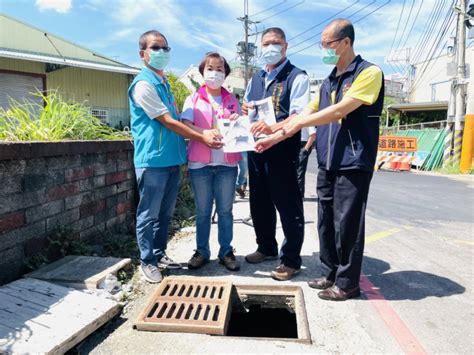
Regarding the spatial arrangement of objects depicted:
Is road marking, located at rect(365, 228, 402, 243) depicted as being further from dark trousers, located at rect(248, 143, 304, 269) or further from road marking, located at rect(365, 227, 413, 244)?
dark trousers, located at rect(248, 143, 304, 269)

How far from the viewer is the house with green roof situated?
1086 cm

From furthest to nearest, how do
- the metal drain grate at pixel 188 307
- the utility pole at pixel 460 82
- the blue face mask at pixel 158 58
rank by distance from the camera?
the utility pole at pixel 460 82, the blue face mask at pixel 158 58, the metal drain grate at pixel 188 307

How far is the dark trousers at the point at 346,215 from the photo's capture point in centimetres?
281

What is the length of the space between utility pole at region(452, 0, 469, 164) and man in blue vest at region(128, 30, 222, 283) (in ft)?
43.0

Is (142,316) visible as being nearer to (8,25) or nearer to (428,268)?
(428,268)

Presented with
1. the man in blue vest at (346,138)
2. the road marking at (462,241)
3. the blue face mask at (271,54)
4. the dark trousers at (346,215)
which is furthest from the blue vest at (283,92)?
the road marking at (462,241)

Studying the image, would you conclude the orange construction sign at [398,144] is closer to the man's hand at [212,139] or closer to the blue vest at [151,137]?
the man's hand at [212,139]

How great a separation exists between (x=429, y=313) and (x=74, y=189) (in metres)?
3.23

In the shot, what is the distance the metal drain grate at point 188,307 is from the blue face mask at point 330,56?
197cm

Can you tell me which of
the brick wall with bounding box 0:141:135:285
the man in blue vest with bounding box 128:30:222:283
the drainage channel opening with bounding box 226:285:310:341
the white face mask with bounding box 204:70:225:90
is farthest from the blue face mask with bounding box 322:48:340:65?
the brick wall with bounding box 0:141:135:285

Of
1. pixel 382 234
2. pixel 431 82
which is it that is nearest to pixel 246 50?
pixel 431 82

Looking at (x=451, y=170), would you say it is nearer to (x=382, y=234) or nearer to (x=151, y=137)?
(x=382, y=234)

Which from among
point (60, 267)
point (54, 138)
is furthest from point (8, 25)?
point (60, 267)

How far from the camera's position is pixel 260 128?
3.19 meters
